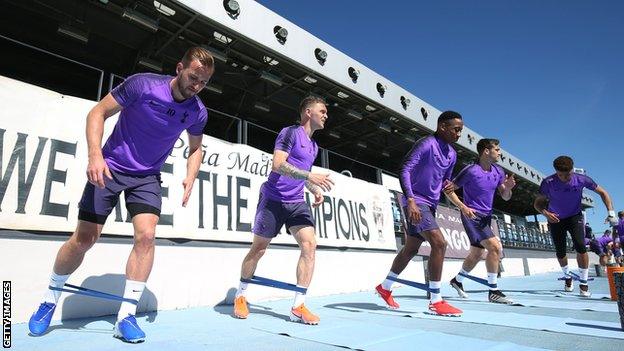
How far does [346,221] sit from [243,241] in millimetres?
2259

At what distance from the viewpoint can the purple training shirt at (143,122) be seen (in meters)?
2.43

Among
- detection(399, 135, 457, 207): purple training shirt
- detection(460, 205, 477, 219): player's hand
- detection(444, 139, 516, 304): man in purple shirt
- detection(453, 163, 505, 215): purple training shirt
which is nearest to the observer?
detection(399, 135, 457, 207): purple training shirt

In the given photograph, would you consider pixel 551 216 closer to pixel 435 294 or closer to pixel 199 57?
pixel 435 294

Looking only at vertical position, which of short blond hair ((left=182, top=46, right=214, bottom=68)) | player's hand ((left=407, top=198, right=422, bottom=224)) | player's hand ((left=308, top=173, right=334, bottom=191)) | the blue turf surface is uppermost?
short blond hair ((left=182, top=46, right=214, bottom=68))

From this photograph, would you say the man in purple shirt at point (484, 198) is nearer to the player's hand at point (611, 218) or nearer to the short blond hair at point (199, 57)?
Answer: the player's hand at point (611, 218)

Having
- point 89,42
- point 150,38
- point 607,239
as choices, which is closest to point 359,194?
point 150,38

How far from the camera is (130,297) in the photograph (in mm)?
2289

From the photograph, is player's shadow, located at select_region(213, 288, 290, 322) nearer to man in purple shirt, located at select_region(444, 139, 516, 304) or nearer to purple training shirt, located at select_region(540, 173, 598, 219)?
man in purple shirt, located at select_region(444, 139, 516, 304)

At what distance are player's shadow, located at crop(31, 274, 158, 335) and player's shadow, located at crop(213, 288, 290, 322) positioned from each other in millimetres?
676

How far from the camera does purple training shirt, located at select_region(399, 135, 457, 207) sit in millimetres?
3812

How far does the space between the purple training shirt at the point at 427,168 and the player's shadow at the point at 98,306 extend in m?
2.86

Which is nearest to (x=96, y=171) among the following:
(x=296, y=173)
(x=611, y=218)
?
(x=296, y=173)

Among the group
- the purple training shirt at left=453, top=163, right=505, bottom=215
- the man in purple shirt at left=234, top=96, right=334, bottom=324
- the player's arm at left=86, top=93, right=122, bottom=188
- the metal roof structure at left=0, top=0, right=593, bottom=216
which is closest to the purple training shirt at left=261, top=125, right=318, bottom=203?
the man in purple shirt at left=234, top=96, right=334, bottom=324

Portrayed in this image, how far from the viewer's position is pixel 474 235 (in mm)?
4793
